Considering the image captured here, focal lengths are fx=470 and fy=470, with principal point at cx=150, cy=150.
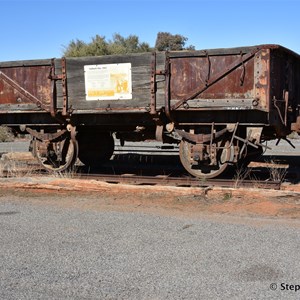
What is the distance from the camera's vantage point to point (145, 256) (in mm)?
5293

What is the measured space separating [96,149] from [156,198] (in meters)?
4.96

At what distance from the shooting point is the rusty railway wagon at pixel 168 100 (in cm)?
945

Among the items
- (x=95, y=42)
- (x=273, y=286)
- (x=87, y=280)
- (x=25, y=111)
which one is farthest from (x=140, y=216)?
(x=95, y=42)

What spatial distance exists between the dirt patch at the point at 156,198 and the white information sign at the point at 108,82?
2075 millimetres

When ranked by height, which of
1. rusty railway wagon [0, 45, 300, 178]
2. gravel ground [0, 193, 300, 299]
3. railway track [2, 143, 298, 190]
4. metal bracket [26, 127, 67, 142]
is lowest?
gravel ground [0, 193, 300, 299]

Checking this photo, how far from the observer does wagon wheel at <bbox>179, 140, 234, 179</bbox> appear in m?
10.1

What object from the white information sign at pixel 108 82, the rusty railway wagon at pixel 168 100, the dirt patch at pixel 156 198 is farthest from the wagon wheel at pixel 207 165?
the white information sign at pixel 108 82

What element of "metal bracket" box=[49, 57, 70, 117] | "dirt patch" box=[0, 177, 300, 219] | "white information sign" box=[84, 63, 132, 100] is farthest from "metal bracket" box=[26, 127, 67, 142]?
"dirt patch" box=[0, 177, 300, 219]

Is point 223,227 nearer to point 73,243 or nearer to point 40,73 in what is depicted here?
point 73,243

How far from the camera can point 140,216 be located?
7.21 meters

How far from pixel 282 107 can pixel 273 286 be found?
618 cm

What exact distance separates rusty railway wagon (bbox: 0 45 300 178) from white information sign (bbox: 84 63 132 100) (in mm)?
22

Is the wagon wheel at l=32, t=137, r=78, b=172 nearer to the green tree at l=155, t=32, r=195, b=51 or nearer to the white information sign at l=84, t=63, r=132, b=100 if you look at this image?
the white information sign at l=84, t=63, r=132, b=100

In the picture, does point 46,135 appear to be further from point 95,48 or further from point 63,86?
point 95,48
